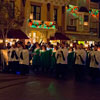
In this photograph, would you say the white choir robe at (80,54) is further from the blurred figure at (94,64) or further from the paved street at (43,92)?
the paved street at (43,92)

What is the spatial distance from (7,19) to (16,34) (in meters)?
2.30

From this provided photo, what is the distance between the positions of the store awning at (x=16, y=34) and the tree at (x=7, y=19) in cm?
49

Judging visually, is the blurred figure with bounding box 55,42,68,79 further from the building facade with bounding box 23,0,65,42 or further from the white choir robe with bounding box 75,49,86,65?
the building facade with bounding box 23,0,65,42

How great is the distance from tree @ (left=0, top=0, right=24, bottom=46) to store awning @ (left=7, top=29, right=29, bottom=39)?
1.60ft

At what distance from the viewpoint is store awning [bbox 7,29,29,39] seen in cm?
2978

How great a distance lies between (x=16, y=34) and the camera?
99.8 ft

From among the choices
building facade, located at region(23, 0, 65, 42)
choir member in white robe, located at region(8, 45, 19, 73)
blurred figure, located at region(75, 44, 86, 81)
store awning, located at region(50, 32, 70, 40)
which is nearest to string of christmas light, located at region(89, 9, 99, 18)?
building facade, located at region(23, 0, 65, 42)

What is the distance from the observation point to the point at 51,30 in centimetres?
3478

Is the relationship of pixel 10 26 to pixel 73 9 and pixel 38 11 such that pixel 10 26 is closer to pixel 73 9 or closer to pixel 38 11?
pixel 38 11

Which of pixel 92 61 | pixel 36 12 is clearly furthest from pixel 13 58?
pixel 36 12

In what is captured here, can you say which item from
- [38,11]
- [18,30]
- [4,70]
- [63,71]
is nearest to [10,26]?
[18,30]

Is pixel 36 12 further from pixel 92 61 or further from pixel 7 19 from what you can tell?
pixel 92 61

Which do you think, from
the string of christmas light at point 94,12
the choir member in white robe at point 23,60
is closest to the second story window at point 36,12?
the string of christmas light at point 94,12

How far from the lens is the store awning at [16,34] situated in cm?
2978
